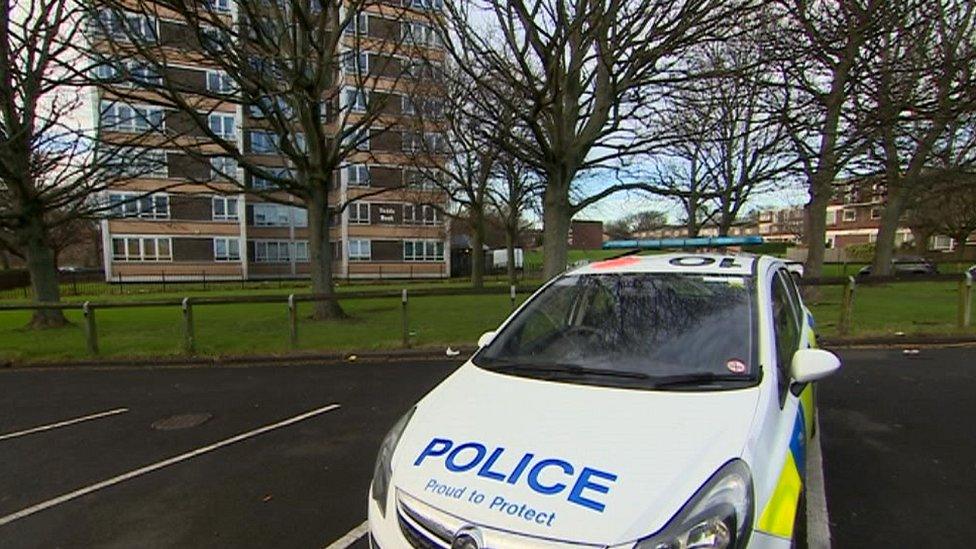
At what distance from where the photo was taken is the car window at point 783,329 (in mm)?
2775

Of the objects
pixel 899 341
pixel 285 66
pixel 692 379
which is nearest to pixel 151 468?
pixel 692 379

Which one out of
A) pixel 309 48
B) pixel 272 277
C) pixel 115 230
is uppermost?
pixel 309 48

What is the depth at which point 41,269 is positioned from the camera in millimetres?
14953

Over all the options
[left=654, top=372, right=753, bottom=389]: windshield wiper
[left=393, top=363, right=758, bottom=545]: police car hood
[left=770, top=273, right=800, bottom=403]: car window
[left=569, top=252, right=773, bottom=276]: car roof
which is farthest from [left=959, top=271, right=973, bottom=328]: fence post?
[left=393, top=363, right=758, bottom=545]: police car hood

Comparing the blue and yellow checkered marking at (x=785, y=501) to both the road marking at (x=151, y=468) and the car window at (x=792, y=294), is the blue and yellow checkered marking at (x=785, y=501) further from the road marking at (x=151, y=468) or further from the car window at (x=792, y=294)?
the road marking at (x=151, y=468)

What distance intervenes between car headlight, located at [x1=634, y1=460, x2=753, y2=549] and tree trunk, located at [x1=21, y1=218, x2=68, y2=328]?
1739 cm

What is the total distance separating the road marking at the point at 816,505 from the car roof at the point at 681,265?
1.60 metres

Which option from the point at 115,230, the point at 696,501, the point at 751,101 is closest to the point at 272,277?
the point at 115,230

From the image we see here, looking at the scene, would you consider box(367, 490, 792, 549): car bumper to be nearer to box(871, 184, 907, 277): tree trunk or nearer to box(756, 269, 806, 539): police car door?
box(756, 269, 806, 539): police car door

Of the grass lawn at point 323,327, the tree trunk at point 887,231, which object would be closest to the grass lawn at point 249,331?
the grass lawn at point 323,327

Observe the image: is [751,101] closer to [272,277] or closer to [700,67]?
[700,67]

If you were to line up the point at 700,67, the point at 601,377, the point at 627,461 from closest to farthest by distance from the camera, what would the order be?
the point at 627,461 < the point at 601,377 < the point at 700,67

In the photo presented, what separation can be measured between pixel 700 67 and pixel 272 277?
41.3 m

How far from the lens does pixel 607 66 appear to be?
30.5ft
